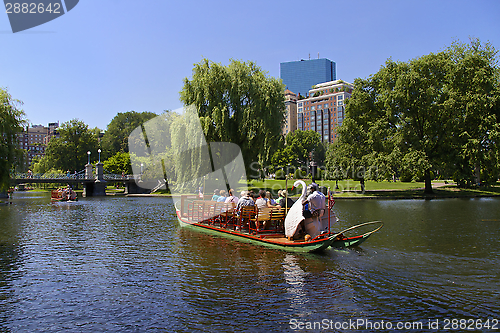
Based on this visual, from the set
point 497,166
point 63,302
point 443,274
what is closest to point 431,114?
point 497,166

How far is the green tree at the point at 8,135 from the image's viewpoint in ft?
84.5

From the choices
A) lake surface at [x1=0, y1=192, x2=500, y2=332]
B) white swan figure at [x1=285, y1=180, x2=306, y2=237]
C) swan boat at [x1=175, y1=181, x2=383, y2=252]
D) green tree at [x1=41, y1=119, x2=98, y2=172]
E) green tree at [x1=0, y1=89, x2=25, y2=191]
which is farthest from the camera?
green tree at [x1=41, y1=119, x2=98, y2=172]

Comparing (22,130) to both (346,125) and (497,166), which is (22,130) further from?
(497,166)

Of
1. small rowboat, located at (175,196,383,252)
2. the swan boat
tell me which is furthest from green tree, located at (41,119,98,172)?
the swan boat

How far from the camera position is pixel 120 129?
104125 mm

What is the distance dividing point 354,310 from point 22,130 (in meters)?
30.9

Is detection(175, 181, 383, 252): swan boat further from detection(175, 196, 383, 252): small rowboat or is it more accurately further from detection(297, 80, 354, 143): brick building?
detection(297, 80, 354, 143): brick building

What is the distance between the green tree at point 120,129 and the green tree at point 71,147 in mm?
7714

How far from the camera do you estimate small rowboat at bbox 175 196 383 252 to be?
40.8 ft

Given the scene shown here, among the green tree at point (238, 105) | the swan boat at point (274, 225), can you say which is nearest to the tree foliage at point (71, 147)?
the green tree at point (238, 105)

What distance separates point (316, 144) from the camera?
12175 cm

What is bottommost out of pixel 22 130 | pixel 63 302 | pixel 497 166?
pixel 63 302

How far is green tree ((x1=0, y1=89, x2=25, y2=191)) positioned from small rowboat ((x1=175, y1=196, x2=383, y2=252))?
13943 millimetres

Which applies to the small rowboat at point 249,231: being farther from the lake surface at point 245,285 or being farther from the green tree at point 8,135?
the green tree at point 8,135
